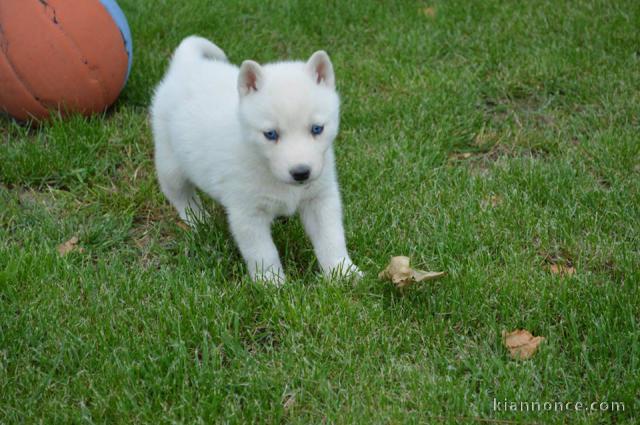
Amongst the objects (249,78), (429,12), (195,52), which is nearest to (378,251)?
(249,78)

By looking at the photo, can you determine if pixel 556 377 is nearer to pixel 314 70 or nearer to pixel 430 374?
pixel 430 374

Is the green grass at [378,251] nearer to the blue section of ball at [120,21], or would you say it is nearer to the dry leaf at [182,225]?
the dry leaf at [182,225]

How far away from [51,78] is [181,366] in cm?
264

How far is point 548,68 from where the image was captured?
18.9 feet

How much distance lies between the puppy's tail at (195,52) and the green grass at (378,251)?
77 centimetres

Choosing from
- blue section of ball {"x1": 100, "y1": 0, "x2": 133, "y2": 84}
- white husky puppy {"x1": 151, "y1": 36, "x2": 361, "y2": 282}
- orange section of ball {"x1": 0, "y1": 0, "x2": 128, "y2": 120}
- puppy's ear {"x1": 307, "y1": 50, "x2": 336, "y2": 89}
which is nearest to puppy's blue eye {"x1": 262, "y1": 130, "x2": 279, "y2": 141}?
white husky puppy {"x1": 151, "y1": 36, "x2": 361, "y2": 282}

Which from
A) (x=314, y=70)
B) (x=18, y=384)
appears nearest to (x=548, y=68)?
(x=314, y=70)

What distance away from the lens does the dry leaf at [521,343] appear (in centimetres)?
314

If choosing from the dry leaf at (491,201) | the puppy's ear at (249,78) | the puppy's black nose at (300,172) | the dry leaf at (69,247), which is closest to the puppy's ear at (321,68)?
the puppy's ear at (249,78)

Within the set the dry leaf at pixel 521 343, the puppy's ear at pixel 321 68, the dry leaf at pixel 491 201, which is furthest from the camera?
the dry leaf at pixel 491 201

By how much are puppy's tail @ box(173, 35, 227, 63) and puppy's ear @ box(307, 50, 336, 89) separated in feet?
3.52

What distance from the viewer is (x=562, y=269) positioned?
3.71 meters

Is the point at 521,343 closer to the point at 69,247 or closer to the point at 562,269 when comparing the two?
the point at 562,269

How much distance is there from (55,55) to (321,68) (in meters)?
2.10
